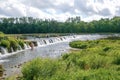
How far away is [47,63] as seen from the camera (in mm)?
25688

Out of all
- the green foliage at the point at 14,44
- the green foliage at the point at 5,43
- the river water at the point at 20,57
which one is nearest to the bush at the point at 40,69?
the river water at the point at 20,57

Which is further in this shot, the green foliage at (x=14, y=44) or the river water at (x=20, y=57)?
the green foliage at (x=14, y=44)

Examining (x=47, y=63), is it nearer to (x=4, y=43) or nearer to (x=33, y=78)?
(x=33, y=78)

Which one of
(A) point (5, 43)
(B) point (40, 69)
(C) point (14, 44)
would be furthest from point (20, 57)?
(B) point (40, 69)

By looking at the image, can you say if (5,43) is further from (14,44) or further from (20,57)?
(20,57)

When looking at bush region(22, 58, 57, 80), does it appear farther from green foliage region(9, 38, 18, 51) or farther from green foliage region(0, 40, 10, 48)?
green foliage region(9, 38, 18, 51)

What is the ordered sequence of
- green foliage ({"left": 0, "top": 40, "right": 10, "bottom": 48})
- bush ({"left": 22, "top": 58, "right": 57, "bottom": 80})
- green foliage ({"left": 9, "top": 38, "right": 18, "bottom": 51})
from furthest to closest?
green foliage ({"left": 9, "top": 38, "right": 18, "bottom": 51}) < green foliage ({"left": 0, "top": 40, "right": 10, "bottom": 48}) < bush ({"left": 22, "top": 58, "right": 57, "bottom": 80})

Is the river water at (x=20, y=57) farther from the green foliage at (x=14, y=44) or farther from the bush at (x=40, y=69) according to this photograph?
the bush at (x=40, y=69)

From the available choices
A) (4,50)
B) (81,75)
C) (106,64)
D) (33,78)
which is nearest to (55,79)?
(81,75)

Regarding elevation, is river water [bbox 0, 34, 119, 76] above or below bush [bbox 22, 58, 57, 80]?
below

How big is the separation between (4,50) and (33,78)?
3897cm

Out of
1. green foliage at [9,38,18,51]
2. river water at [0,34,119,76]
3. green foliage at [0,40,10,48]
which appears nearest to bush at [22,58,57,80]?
river water at [0,34,119,76]

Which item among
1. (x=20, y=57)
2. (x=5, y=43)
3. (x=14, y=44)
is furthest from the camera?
(x=14, y=44)

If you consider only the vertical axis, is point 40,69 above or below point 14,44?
above
